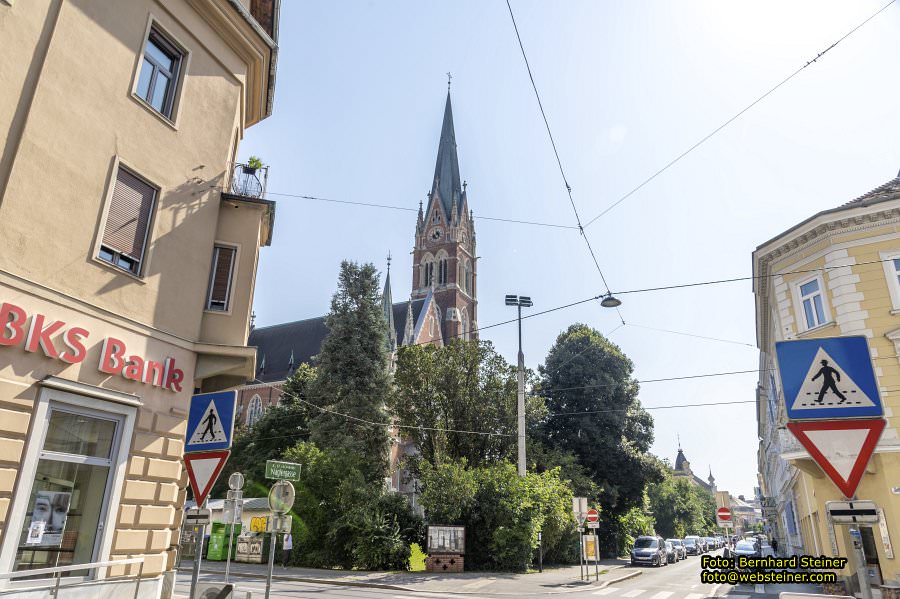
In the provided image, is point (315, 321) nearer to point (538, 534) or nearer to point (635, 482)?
point (635, 482)

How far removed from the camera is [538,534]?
22.7 m

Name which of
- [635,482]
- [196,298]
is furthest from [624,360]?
[196,298]

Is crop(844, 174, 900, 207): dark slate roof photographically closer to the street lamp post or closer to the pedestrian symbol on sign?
the street lamp post

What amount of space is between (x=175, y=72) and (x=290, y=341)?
54.2 metres

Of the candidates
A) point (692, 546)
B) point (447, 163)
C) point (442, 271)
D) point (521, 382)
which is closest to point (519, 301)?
point (521, 382)

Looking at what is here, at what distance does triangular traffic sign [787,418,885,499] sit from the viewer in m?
3.92

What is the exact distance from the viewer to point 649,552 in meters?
29.2

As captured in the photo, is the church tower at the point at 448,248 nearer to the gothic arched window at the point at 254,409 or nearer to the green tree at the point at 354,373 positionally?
the gothic arched window at the point at 254,409

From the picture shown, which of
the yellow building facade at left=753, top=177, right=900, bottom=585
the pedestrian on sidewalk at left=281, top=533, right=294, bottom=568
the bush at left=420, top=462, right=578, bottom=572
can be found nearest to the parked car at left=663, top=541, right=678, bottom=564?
Result: the bush at left=420, top=462, right=578, bottom=572

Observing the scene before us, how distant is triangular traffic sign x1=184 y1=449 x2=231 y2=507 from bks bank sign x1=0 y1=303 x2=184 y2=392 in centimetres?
198

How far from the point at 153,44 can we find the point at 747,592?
74.9 feet

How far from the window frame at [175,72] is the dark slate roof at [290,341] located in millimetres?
47635

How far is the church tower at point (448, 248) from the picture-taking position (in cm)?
6862

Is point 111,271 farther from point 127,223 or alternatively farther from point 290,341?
point 290,341
